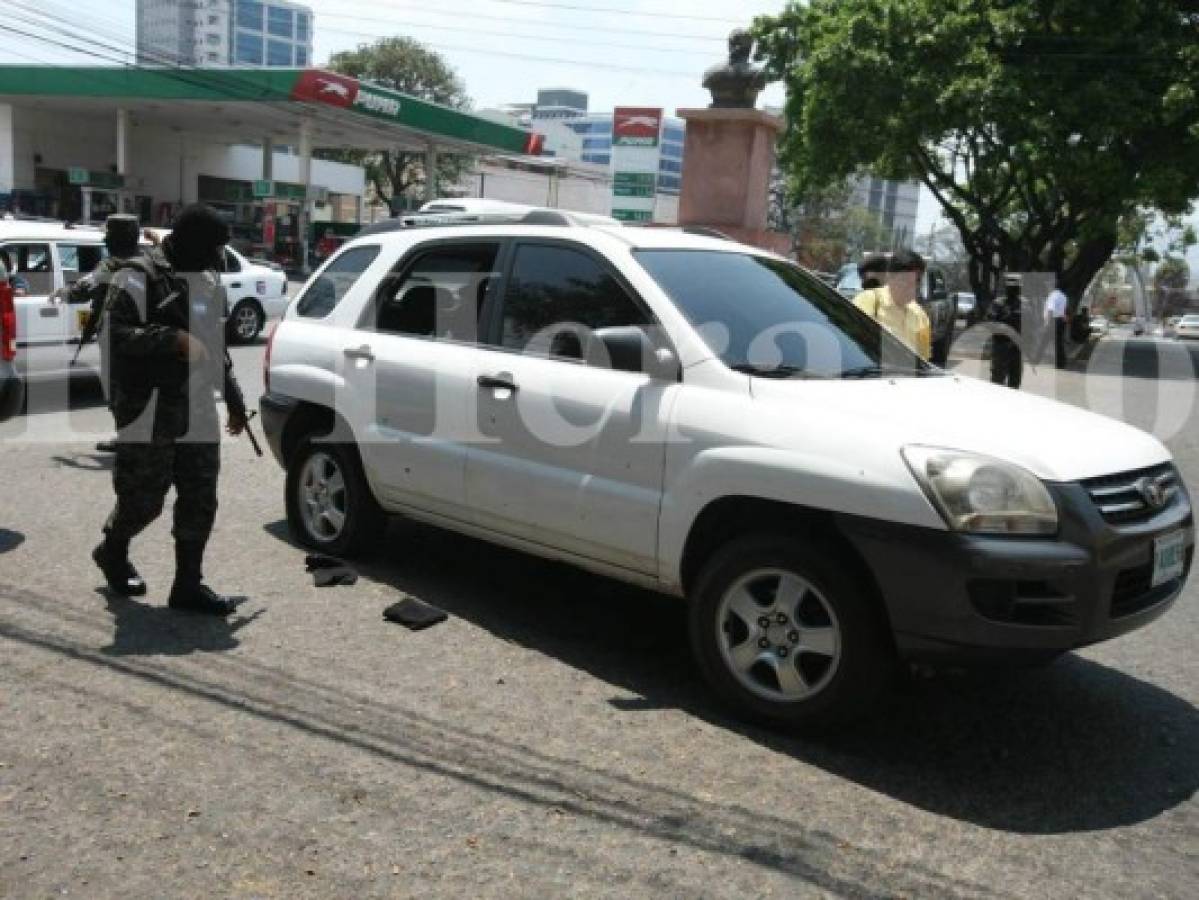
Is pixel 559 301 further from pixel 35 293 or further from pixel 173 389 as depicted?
pixel 35 293

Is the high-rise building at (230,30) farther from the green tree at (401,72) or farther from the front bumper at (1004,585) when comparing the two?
the front bumper at (1004,585)

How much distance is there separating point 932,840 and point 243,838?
2.03 meters

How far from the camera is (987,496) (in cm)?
352

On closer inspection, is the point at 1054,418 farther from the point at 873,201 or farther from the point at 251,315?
the point at 873,201

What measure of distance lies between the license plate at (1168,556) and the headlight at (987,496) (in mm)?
560

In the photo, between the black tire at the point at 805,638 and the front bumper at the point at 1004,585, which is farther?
the black tire at the point at 805,638

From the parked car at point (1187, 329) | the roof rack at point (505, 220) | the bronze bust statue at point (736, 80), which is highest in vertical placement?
the bronze bust statue at point (736, 80)

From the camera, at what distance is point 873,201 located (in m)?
176

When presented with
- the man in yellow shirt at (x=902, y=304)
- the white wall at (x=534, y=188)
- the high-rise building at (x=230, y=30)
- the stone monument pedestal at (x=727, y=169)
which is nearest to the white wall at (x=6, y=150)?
the stone monument pedestal at (x=727, y=169)

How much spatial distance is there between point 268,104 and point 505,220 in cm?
3238

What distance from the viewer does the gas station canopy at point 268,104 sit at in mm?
33062

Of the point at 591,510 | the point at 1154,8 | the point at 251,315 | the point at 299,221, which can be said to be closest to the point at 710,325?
the point at 591,510

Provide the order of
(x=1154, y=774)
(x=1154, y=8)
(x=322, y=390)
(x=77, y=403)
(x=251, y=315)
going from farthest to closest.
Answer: (x=1154, y=8)
(x=251, y=315)
(x=77, y=403)
(x=322, y=390)
(x=1154, y=774)

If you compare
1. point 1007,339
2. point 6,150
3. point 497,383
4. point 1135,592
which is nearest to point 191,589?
point 497,383
